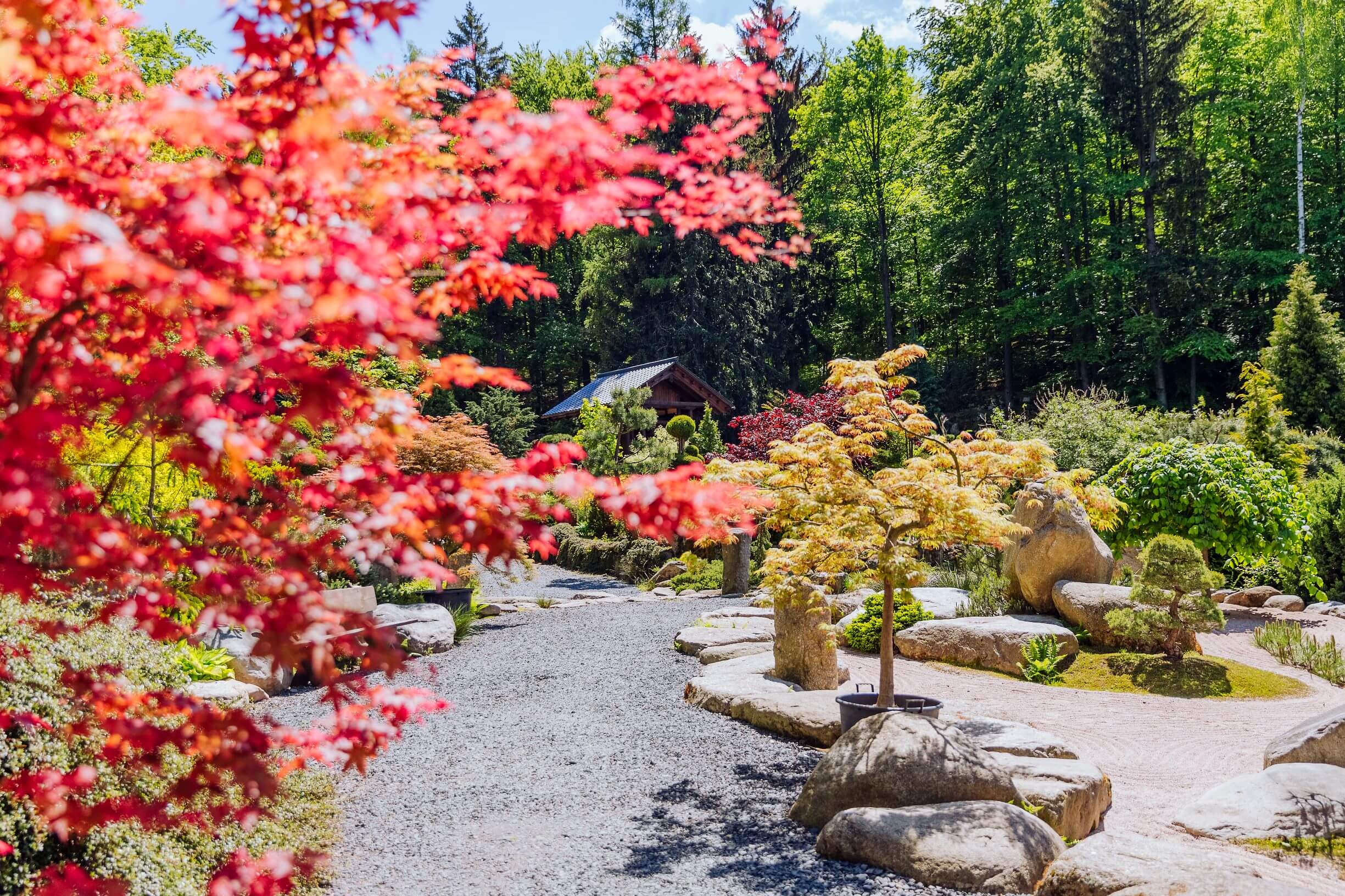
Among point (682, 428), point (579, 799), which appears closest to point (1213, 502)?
point (579, 799)

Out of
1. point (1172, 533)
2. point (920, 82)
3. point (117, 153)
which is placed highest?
point (920, 82)

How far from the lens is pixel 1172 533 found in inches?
377

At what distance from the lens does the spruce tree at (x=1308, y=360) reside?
1641cm

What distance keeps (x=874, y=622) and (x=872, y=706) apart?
3.93 meters

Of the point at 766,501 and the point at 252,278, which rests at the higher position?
the point at 252,278

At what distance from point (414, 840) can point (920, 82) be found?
33.1m

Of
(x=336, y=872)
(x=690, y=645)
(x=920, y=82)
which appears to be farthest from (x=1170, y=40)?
(x=336, y=872)

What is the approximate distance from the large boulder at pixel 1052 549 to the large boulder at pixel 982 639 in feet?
1.33

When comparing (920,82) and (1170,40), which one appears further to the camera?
(920,82)

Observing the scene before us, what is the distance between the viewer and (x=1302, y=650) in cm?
838

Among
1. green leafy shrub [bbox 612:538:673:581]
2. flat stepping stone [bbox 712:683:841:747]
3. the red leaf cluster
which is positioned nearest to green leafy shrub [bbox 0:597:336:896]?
flat stepping stone [bbox 712:683:841:747]

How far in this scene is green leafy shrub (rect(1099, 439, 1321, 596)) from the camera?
9.36 m

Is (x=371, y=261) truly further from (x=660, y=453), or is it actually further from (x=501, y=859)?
(x=660, y=453)

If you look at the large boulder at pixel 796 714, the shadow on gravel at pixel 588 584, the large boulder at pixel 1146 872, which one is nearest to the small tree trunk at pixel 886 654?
the large boulder at pixel 796 714
